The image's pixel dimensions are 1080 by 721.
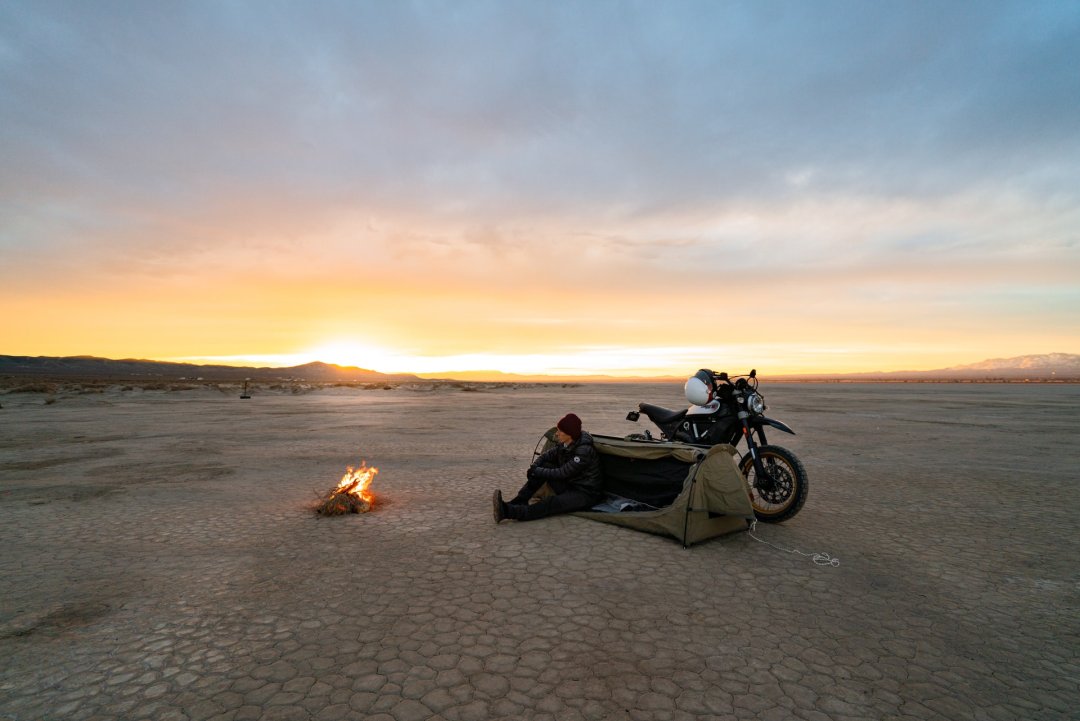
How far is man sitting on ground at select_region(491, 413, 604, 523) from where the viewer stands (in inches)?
290

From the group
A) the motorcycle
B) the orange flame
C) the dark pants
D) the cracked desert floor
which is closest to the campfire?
the orange flame

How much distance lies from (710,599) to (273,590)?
13.9 ft

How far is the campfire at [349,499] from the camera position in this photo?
7.75m

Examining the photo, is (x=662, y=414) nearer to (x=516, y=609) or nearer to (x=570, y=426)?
(x=570, y=426)

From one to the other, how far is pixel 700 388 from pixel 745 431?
35.8 inches

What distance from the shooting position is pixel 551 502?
747 centimetres

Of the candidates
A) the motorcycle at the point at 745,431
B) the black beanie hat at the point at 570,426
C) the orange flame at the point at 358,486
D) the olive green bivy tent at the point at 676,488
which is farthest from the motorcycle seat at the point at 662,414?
the orange flame at the point at 358,486

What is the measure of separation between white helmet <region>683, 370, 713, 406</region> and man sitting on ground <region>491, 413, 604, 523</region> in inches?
71.0

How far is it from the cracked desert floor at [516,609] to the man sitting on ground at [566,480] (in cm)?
28

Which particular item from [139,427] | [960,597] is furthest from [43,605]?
[139,427]

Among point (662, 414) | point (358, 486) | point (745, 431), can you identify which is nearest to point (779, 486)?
point (745, 431)

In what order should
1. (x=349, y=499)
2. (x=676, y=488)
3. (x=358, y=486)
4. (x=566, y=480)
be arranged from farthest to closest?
(x=358, y=486) → (x=349, y=499) → (x=566, y=480) → (x=676, y=488)

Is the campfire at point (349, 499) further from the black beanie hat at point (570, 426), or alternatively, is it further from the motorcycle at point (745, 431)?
the motorcycle at point (745, 431)

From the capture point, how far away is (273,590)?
5.07 meters
